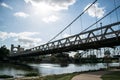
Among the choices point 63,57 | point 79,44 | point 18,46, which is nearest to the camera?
point 79,44

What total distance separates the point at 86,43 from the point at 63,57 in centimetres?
11683

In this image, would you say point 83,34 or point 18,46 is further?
point 18,46

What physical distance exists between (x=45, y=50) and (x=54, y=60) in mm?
95759

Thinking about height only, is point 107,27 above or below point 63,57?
above

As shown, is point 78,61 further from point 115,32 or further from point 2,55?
point 115,32

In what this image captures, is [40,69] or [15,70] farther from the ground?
[15,70]

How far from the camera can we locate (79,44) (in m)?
45.6

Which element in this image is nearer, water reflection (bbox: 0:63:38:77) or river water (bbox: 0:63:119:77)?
water reflection (bbox: 0:63:38:77)

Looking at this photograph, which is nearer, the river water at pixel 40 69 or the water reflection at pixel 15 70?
the water reflection at pixel 15 70

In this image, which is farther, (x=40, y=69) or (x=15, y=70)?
(x=40, y=69)

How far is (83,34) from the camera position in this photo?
43.6 m

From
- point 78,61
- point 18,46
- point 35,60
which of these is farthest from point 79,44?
point 18,46

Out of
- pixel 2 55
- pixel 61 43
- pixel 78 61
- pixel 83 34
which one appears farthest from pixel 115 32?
pixel 2 55

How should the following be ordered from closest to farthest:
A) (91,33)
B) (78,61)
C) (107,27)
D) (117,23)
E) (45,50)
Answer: (117,23)
(107,27)
(91,33)
(45,50)
(78,61)
